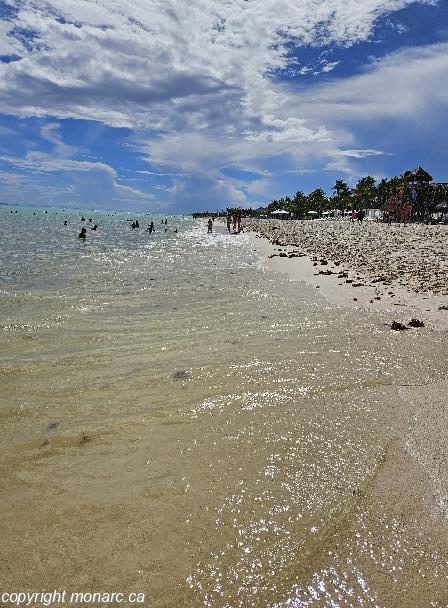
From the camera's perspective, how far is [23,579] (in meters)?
3.23

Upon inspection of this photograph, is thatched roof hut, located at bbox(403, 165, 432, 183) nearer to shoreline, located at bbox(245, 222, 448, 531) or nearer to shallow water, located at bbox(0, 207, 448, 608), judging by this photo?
shoreline, located at bbox(245, 222, 448, 531)

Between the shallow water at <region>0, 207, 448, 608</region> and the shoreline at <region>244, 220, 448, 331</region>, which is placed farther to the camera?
the shoreline at <region>244, 220, 448, 331</region>

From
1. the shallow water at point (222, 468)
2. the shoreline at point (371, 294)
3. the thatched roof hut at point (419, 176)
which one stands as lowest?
the shallow water at point (222, 468)

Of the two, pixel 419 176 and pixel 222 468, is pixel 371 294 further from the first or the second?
pixel 419 176

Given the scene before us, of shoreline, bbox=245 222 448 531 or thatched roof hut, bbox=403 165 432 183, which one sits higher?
thatched roof hut, bbox=403 165 432 183

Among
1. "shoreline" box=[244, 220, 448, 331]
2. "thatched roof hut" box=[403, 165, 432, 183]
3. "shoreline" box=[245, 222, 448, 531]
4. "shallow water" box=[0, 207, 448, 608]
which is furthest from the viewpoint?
"thatched roof hut" box=[403, 165, 432, 183]

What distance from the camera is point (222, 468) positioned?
4660 mm

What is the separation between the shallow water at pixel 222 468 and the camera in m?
3.25

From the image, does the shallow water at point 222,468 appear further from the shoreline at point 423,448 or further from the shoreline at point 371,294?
the shoreline at point 371,294

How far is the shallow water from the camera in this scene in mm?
3246

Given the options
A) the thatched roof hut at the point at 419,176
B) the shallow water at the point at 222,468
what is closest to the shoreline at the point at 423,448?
the shallow water at the point at 222,468

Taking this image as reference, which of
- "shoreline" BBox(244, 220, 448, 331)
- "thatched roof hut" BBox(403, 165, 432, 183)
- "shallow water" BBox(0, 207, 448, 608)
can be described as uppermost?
"thatched roof hut" BBox(403, 165, 432, 183)

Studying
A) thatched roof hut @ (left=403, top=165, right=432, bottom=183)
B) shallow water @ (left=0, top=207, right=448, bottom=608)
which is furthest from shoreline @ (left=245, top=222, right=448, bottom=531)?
thatched roof hut @ (left=403, top=165, right=432, bottom=183)

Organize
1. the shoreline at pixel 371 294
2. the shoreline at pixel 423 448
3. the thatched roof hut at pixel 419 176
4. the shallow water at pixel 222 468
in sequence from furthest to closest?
the thatched roof hut at pixel 419 176, the shoreline at pixel 371 294, the shoreline at pixel 423 448, the shallow water at pixel 222 468
